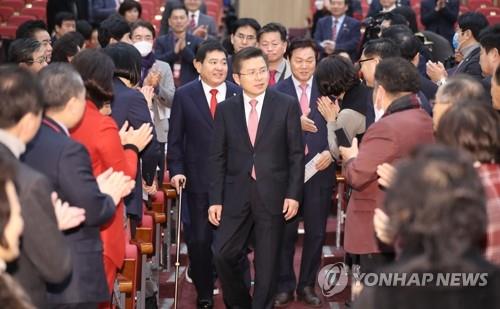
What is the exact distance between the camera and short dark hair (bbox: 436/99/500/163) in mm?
3240

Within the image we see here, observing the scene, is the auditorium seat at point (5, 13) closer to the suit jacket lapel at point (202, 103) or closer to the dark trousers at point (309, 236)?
the suit jacket lapel at point (202, 103)

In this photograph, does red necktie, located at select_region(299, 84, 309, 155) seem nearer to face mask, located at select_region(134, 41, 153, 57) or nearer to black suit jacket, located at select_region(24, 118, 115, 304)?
face mask, located at select_region(134, 41, 153, 57)

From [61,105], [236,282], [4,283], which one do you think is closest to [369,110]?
[236,282]

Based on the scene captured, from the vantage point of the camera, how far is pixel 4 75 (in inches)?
136

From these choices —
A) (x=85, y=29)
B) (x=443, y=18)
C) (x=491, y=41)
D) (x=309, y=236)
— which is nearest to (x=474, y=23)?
(x=491, y=41)

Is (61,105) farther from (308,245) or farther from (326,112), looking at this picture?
(308,245)

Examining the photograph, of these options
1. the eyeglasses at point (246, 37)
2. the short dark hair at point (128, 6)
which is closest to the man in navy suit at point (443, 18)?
the short dark hair at point (128, 6)

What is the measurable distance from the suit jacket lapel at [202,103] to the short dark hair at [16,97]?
2.60 m

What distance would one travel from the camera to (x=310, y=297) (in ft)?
20.3

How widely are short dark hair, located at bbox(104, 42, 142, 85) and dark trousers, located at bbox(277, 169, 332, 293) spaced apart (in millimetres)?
1379

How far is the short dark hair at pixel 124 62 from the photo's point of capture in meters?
5.28

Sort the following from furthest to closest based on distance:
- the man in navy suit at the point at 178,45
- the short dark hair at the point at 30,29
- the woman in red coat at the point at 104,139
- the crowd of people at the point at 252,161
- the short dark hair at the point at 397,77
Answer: the man in navy suit at the point at 178,45, the short dark hair at the point at 30,29, the short dark hair at the point at 397,77, the woman in red coat at the point at 104,139, the crowd of people at the point at 252,161

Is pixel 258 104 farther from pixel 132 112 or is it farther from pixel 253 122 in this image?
pixel 132 112

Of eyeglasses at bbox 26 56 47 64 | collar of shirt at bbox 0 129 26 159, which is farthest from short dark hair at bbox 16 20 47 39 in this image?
collar of shirt at bbox 0 129 26 159
